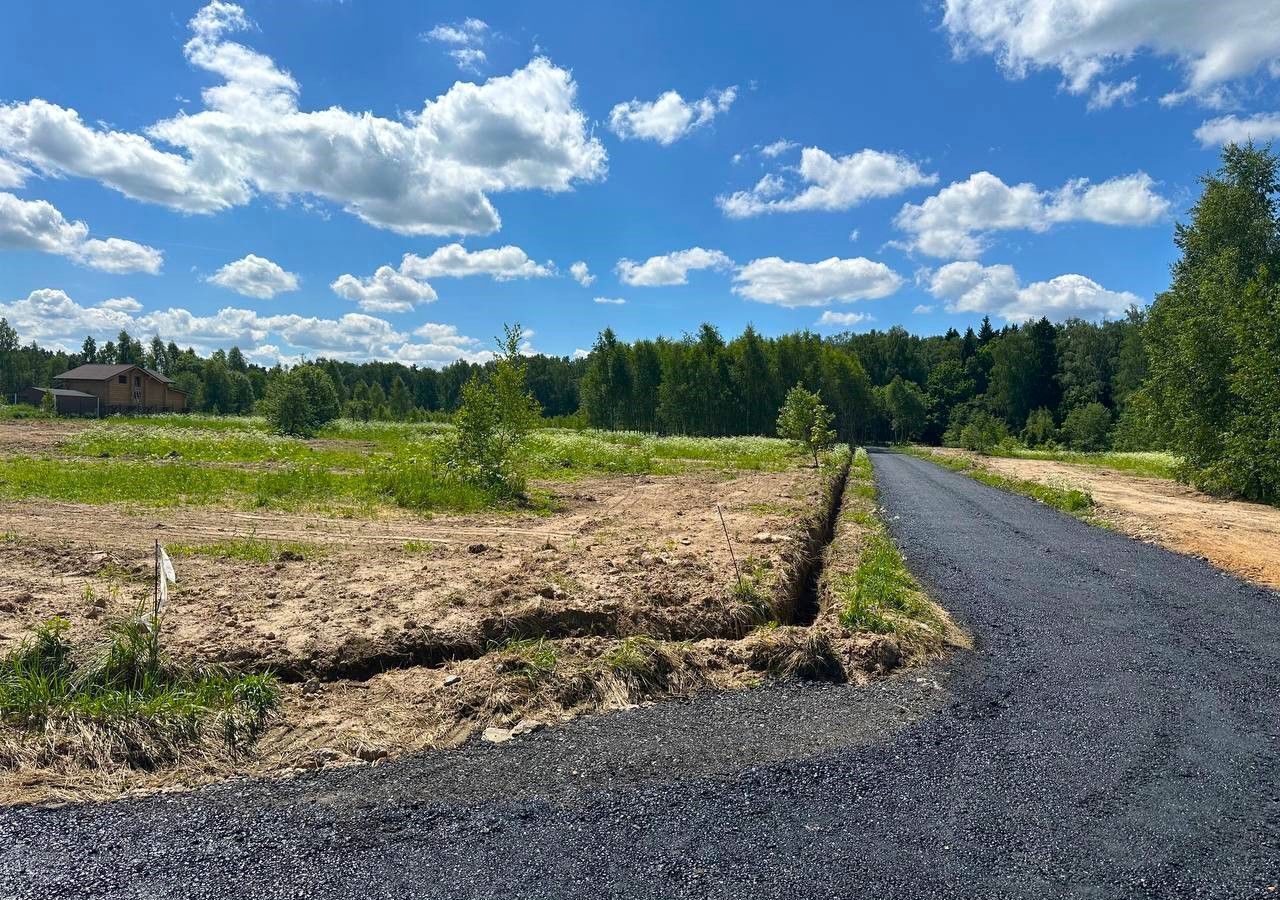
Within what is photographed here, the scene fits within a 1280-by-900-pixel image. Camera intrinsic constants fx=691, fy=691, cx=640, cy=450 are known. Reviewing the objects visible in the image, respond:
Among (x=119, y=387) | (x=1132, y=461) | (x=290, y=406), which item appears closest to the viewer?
(x=1132, y=461)

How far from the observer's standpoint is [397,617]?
300 inches

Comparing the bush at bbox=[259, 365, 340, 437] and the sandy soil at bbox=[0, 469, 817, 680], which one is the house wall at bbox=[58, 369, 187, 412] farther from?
the sandy soil at bbox=[0, 469, 817, 680]

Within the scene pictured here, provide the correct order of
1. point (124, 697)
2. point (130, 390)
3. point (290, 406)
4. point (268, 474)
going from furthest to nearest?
1. point (130, 390)
2. point (290, 406)
3. point (268, 474)
4. point (124, 697)

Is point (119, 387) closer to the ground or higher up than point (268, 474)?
higher up

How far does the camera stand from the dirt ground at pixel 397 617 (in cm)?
568

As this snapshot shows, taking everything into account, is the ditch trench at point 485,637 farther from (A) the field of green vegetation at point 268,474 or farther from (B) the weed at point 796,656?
(A) the field of green vegetation at point 268,474

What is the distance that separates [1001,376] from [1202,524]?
299 ft

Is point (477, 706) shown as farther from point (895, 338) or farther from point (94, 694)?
point (895, 338)

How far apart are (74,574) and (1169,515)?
2310 cm

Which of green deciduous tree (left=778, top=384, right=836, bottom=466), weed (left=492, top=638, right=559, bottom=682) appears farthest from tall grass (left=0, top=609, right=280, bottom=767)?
green deciduous tree (left=778, top=384, right=836, bottom=466)

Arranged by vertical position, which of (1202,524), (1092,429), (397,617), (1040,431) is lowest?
(397,617)

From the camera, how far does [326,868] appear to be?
389cm

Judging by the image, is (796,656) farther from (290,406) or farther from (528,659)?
(290,406)

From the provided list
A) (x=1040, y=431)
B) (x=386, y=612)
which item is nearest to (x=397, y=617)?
(x=386, y=612)
